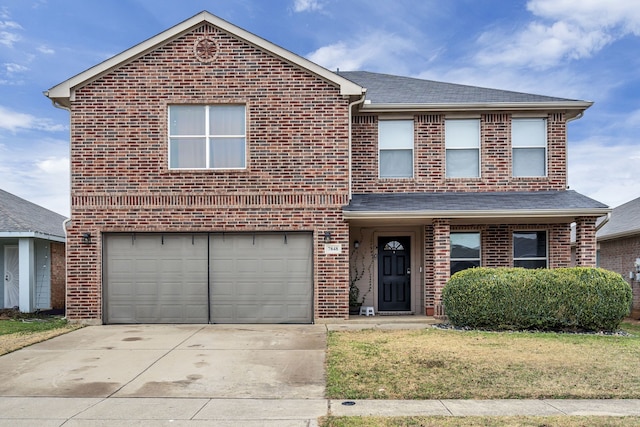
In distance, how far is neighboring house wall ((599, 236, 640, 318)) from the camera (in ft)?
57.7

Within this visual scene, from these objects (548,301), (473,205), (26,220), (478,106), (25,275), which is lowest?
(548,301)

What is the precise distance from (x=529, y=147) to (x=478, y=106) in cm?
187

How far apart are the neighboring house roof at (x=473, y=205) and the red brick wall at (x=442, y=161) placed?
238mm

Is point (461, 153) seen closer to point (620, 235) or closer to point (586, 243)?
point (586, 243)

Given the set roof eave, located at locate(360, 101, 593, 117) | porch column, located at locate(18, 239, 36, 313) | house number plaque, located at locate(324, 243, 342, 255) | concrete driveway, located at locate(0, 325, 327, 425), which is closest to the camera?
concrete driveway, located at locate(0, 325, 327, 425)

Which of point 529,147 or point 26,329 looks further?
point 529,147

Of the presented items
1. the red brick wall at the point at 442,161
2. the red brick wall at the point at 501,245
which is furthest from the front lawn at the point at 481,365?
the red brick wall at the point at 442,161

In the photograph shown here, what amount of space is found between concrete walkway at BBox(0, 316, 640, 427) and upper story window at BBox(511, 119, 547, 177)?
7397 mm

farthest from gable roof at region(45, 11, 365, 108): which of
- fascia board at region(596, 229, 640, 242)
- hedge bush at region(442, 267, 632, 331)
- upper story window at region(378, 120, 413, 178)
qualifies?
fascia board at region(596, 229, 640, 242)

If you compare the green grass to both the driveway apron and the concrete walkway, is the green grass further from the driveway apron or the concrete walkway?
the concrete walkway

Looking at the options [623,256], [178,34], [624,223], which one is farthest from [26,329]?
[624,223]

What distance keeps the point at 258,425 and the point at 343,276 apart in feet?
24.1

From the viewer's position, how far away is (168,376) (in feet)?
27.5

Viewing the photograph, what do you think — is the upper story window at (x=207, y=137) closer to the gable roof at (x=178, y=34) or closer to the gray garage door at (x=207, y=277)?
the gable roof at (x=178, y=34)
